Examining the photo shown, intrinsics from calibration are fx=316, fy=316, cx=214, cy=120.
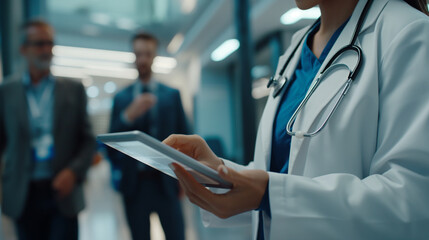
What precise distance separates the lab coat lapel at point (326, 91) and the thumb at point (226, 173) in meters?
0.26

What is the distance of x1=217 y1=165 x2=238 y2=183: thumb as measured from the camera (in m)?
0.62

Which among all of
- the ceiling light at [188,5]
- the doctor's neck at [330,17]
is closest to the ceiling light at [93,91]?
the ceiling light at [188,5]

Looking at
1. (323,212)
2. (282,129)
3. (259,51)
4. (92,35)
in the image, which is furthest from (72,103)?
(92,35)

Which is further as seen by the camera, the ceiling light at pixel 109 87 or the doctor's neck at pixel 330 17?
the ceiling light at pixel 109 87

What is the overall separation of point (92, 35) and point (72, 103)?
6874mm

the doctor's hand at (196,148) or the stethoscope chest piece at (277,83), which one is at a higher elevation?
the stethoscope chest piece at (277,83)

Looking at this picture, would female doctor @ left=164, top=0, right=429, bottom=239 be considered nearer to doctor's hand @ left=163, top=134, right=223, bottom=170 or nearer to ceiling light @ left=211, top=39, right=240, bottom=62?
doctor's hand @ left=163, top=134, right=223, bottom=170

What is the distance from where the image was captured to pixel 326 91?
81cm

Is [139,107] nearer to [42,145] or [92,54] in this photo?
[42,145]

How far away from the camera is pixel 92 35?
8.19m

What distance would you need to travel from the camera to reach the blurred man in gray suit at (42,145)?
1862mm

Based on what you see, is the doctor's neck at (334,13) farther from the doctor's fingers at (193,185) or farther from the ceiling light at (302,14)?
the doctor's fingers at (193,185)

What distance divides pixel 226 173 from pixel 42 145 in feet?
5.55

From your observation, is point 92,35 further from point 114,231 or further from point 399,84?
point 399,84
